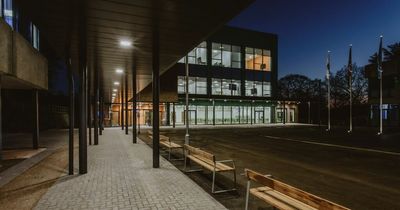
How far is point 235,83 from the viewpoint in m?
46.9

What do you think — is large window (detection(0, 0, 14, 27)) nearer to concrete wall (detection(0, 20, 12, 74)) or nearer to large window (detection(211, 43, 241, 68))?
concrete wall (detection(0, 20, 12, 74))

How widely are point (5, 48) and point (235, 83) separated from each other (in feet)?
132

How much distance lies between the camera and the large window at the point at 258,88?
47.9 m

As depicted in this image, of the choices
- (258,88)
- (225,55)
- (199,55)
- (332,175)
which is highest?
(225,55)

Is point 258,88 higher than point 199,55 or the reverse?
the reverse

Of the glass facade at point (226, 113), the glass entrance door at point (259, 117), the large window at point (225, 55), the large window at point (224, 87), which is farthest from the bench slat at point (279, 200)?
the glass entrance door at point (259, 117)

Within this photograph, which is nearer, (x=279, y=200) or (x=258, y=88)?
(x=279, y=200)

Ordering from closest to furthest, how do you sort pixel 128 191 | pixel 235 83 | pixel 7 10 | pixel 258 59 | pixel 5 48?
pixel 128 191 → pixel 5 48 → pixel 7 10 → pixel 235 83 → pixel 258 59

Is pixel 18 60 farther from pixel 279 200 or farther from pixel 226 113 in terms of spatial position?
pixel 226 113

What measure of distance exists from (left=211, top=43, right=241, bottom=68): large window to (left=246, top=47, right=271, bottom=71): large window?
2295 mm

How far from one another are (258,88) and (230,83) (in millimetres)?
6000

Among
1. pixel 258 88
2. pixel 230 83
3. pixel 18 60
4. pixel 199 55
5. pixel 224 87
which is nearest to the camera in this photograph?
pixel 18 60

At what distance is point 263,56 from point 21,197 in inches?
1866

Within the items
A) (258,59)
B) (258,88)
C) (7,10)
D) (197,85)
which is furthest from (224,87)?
(7,10)
